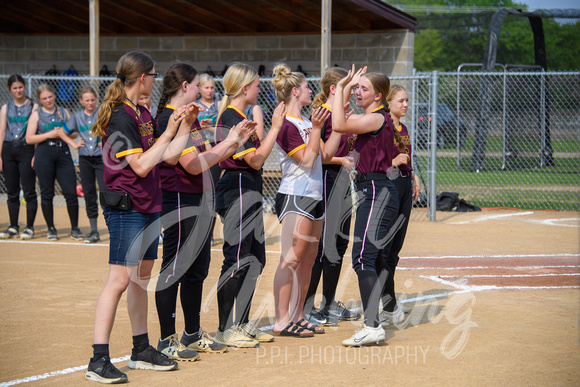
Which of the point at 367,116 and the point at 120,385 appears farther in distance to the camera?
the point at 367,116

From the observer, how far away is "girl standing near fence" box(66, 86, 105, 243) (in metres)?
9.33

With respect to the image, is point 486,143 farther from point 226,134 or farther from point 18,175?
point 226,134

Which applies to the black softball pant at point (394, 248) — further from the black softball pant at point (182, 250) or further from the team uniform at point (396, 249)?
the black softball pant at point (182, 250)

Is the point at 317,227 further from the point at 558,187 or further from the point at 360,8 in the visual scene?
the point at 558,187

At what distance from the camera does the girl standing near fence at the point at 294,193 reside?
5.27m

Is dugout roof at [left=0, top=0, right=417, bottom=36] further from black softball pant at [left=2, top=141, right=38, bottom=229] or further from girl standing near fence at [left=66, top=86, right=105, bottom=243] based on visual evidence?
black softball pant at [left=2, top=141, right=38, bottom=229]

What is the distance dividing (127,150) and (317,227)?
1.80m

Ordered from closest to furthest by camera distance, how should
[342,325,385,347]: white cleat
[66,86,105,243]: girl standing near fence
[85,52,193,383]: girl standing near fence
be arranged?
[85,52,193,383]: girl standing near fence
[342,325,385,347]: white cleat
[66,86,105,243]: girl standing near fence

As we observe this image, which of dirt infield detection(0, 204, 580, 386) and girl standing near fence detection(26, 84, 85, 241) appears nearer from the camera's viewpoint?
dirt infield detection(0, 204, 580, 386)

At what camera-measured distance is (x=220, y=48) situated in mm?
17906

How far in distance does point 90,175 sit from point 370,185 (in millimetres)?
5540

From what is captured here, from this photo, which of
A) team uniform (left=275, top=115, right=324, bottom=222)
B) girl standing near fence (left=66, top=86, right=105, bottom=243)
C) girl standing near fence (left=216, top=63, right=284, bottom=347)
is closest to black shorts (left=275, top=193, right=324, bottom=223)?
team uniform (left=275, top=115, right=324, bottom=222)

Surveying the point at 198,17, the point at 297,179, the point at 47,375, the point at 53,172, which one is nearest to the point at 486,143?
the point at 198,17

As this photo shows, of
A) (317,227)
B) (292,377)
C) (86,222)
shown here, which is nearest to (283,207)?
(317,227)
